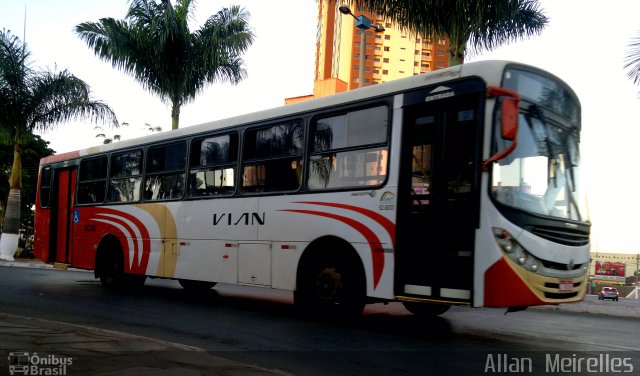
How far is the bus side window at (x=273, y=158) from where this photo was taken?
936 cm

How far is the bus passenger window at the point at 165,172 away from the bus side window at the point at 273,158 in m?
1.97

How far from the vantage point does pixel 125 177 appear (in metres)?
13.2

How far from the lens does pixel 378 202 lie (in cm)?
809

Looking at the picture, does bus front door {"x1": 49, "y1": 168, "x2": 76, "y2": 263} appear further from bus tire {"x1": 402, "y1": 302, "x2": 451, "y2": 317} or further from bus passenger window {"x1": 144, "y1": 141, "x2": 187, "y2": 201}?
bus tire {"x1": 402, "y1": 302, "x2": 451, "y2": 317}

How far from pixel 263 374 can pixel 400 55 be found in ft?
449

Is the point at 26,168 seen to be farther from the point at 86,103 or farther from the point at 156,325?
the point at 156,325

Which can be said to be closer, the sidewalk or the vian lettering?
the sidewalk

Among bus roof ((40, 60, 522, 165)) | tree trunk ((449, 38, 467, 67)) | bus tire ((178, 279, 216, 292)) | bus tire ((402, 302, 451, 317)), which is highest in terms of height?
tree trunk ((449, 38, 467, 67))

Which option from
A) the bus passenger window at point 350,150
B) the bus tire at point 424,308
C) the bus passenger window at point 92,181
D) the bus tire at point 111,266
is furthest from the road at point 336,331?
the bus passenger window at point 92,181

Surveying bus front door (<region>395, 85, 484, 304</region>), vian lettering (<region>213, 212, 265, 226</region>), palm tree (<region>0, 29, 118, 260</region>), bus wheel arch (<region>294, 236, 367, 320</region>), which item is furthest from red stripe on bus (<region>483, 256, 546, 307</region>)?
palm tree (<region>0, 29, 118, 260</region>)

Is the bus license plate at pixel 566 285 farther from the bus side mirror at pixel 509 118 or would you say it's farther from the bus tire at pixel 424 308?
the bus tire at pixel 424 308

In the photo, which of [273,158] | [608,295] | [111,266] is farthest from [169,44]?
[608,295]

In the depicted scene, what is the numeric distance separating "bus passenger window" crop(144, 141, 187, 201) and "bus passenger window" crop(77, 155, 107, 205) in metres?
1.82

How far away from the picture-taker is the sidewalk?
4.94 m
